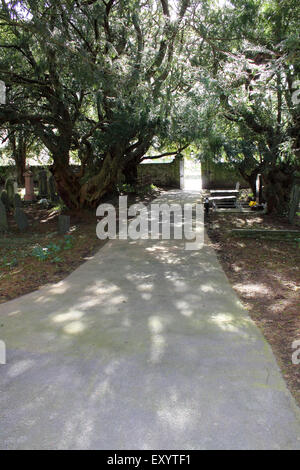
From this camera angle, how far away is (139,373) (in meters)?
3.31

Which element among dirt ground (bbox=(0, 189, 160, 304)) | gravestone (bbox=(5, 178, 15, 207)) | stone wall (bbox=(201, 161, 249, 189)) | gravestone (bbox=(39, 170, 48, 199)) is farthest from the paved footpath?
stone wall (bbox=(201, 161, 249, 189))

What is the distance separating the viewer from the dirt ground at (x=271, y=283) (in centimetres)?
389

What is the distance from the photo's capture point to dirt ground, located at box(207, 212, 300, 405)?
389 centimetres

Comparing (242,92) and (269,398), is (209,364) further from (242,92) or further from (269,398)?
(242,92)

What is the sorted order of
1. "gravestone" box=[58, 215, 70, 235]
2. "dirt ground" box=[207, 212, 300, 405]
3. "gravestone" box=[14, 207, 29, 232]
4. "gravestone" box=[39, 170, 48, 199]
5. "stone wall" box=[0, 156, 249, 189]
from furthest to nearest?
1. "stone wall" box=[0, 156, 249, 189]
2. "gravestone" box=[39, 170, 48, 199]
3. "gravestone" box=[14, 207, 29, 232]
4. "gravestone" box=[58, 215, 70, 235]
5. "dirt ground" box=[207, 212, 300, 405]

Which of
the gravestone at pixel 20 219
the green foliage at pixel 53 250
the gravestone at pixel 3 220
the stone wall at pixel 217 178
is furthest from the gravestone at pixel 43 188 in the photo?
the stone wall at pixel 217 178

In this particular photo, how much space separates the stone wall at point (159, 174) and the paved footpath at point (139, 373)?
17.3m

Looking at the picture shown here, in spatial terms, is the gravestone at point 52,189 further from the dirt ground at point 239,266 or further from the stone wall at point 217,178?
the stone wall at point 217,178

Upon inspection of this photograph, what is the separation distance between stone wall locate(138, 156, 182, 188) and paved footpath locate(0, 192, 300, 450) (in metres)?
17.3

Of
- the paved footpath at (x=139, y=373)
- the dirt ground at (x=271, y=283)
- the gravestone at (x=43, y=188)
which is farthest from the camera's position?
the gravestone at (x=43, y=188)

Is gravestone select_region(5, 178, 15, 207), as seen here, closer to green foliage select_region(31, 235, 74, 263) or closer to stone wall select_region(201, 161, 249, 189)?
green foliage select_region(31, 235, 74, 263)

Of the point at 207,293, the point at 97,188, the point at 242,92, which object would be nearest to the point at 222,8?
the point at 242,92

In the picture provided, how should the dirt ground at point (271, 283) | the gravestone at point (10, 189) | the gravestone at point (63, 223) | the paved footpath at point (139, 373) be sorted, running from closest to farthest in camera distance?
the paved footpath at point (139, 373) < the dirt ground at point (271, 283) < the gravestone at point (63, 223) < the gravestone at point (10, 189)

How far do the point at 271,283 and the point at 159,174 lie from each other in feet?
57.7
